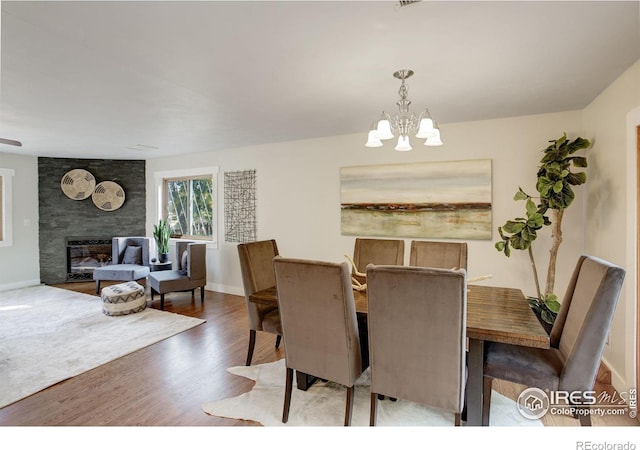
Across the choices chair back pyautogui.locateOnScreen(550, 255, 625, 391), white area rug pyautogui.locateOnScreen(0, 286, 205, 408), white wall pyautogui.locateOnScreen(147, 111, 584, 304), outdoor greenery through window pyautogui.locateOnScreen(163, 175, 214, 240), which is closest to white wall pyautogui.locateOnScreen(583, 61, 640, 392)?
white wall pyautogui.locateOnScreen(147, 111, 584, 304)

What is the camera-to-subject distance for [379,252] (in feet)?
10.4

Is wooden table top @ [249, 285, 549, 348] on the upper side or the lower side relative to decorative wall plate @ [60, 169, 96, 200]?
lower

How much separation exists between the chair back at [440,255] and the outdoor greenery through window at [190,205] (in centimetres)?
374

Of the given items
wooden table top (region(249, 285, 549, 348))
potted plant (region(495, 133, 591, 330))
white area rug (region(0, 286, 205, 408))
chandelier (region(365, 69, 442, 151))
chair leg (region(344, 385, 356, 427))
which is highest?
chandelier (region(365, 69, 442, 151))

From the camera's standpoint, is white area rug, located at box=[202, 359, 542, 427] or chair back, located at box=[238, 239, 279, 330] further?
chair back, located at box=[238, 239, 279, 330]

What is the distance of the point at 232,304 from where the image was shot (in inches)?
180

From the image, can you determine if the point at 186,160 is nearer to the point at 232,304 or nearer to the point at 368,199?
the point at 232,304

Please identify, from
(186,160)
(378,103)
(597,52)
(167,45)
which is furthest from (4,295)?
(597,52)

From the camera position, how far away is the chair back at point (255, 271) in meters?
2.62

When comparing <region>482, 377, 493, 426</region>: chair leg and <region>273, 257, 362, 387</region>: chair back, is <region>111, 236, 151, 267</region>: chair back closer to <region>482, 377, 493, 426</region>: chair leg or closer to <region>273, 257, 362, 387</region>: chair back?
<region>273, 257, 362, 387</region>: chair back

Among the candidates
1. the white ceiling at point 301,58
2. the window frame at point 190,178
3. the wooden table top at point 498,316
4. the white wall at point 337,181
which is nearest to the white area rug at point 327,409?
the wooden table top at point 498,316

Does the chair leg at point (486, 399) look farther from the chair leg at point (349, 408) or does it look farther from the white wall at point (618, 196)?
the white wall at point (618, 196)

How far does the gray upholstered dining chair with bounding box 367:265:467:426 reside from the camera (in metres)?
1.48

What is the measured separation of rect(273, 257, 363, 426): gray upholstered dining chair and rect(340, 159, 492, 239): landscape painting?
2.23m
